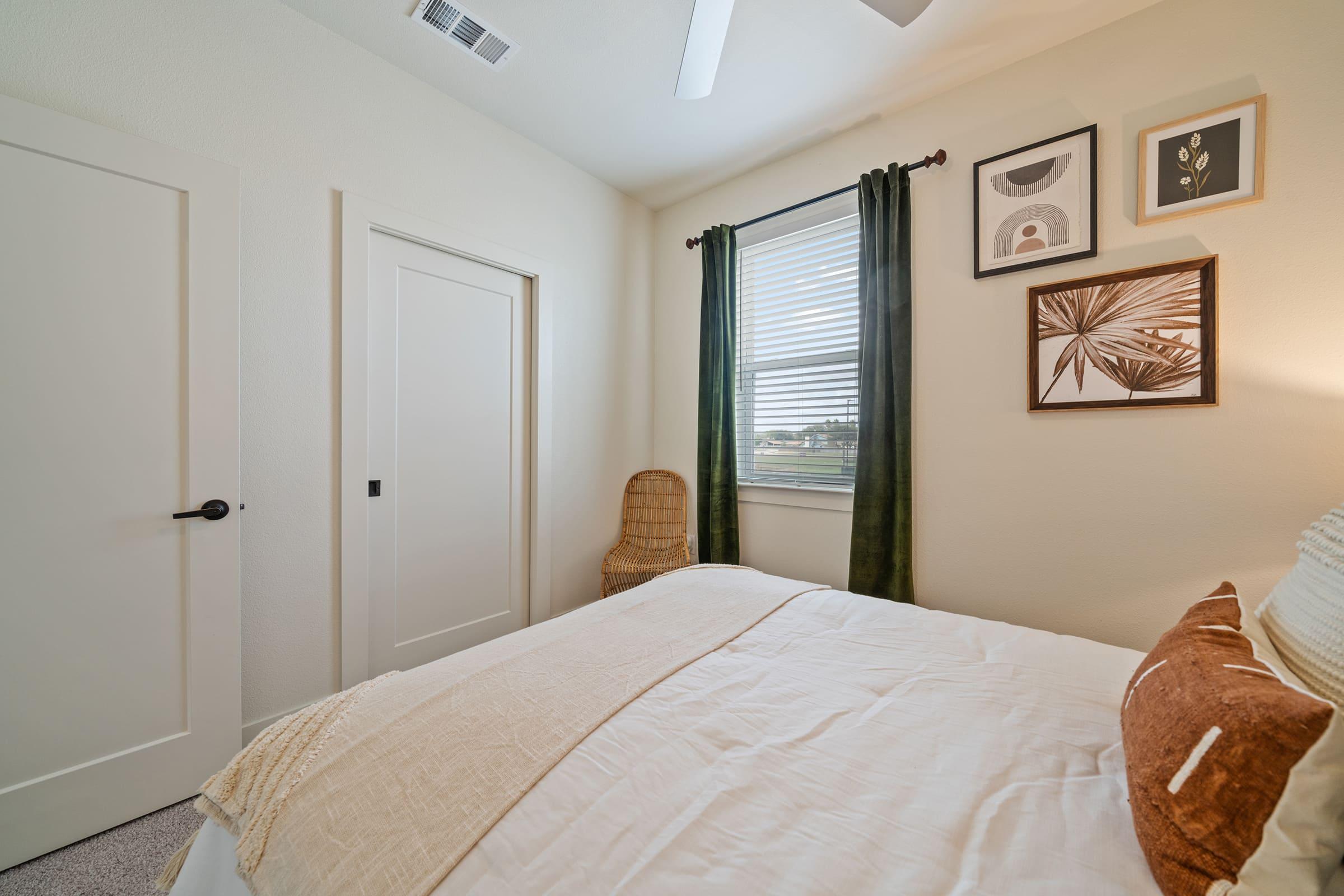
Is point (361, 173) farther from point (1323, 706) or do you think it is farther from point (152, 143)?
point (1323, 706)

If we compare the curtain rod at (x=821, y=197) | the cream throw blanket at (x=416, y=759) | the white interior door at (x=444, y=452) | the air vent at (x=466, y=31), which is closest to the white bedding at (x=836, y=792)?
the cream throw blanket at (x=416, y=759)

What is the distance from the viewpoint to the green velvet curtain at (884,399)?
234 centimetres

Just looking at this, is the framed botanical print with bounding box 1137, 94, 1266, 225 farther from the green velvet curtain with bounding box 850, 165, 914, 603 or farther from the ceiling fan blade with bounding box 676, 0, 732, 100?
the ceiling fan blade with bounding box 676, 0, 732, 100

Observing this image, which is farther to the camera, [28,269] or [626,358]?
[626,358]

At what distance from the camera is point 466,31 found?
2.03 metres

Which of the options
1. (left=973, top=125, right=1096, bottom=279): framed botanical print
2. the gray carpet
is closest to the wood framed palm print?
(left=973, top=125, right=1096, bottom=279): framed botanical print


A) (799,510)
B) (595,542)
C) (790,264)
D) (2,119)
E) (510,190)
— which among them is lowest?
(595,542)

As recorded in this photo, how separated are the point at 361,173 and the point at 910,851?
2805 millimetres

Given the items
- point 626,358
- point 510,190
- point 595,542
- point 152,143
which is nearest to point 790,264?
point 626,358

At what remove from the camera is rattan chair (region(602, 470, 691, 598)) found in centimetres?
303

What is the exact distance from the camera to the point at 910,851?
69 cm

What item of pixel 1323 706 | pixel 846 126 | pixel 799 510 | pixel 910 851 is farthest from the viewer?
pixel 799 510

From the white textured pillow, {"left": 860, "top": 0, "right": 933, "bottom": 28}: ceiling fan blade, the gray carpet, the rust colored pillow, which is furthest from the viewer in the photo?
{"left": 860, "top": 0, "right": 933, "bottom": 28}: ceiling fan blade

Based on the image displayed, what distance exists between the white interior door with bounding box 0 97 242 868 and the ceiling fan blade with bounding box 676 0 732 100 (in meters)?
1.57
